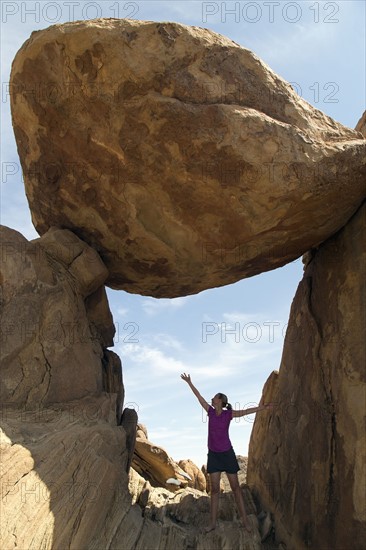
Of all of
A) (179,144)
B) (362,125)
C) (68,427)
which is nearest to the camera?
(68,427)

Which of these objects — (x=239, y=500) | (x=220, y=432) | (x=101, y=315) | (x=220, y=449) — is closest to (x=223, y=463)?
(x=220, y=449)

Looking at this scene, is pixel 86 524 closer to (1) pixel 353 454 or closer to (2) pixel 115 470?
(2) pixel 115 470

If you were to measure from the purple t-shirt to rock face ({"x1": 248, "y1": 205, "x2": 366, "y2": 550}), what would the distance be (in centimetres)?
125

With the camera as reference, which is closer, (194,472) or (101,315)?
(101,315)

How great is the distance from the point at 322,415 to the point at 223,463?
4.84 feet

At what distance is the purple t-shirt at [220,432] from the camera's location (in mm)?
6875

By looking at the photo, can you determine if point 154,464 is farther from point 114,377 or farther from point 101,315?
point 101,315

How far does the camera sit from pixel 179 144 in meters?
6.69

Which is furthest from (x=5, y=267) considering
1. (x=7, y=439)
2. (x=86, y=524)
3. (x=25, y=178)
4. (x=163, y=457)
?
(x=163, y=457)

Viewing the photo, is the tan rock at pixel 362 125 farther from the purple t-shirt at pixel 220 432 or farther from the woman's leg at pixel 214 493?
the woman's leg at pixel 214 493

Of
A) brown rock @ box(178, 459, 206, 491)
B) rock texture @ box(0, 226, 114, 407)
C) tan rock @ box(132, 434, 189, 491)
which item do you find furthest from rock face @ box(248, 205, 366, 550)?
brown rock @ box(178, 459, 206, 491)

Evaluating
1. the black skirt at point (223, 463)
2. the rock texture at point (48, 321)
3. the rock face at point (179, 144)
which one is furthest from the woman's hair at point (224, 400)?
the rock face at point (179, 144)

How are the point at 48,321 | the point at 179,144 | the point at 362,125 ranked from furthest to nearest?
the point at 362,125, the point at 48,321, the point at 179,144

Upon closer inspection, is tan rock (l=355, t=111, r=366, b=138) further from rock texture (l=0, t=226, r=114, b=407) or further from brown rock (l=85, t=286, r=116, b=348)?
brown rock (l=85, t=286, r=116, b=348)
